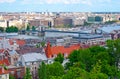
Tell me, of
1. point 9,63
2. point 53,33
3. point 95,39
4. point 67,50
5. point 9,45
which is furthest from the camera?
point 53,33

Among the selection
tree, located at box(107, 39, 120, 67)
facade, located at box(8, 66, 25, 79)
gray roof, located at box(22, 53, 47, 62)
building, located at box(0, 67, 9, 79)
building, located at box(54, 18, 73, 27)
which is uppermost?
tree, located at box(107, 39, 120, 67)

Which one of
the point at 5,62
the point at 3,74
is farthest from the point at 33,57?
the point at 3,74

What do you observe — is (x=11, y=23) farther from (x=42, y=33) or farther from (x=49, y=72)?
(x=49, y=72)

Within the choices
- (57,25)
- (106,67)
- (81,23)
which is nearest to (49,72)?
(106,67)

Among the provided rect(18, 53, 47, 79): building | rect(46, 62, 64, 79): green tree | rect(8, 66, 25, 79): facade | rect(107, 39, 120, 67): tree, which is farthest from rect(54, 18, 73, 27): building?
rect(46, 62, 64, 79): green tree

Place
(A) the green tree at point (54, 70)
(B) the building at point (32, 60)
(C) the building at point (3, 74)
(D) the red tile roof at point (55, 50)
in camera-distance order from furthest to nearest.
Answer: (D) the red tile roof at point (55, 50) < (B) the building at point (32, 60) < (A) the green tree at point (54, 70) < (C) the building at point (3, 74)

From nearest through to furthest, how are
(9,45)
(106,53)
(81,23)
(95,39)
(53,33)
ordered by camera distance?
(106,53) → (9,45) → (95,39) → (53,33) → (81,23)

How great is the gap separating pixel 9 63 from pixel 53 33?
63.5m

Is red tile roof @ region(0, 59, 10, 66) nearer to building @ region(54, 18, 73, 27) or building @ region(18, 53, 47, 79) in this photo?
building @ region(18, 53, 47, 79)

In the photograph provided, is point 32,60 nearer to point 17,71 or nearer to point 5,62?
point 5,62

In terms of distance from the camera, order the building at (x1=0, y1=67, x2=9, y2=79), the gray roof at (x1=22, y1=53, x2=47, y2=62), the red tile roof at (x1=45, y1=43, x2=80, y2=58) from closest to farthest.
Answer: the building at (x1=0, y1=67, x2=9, y2=79) < the gray roof at (x1=22, y1=53, x2=47, y2=62) < the red tile roof at (x1=45, y1=43, x2=80, y2=58)

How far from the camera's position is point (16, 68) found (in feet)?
142

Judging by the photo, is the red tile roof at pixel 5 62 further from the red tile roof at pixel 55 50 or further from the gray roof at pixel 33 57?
the red tile roof at pixel 55 50

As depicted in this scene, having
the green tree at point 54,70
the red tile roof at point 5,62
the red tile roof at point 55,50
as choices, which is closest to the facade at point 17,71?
the red tile roof at point 5,62
